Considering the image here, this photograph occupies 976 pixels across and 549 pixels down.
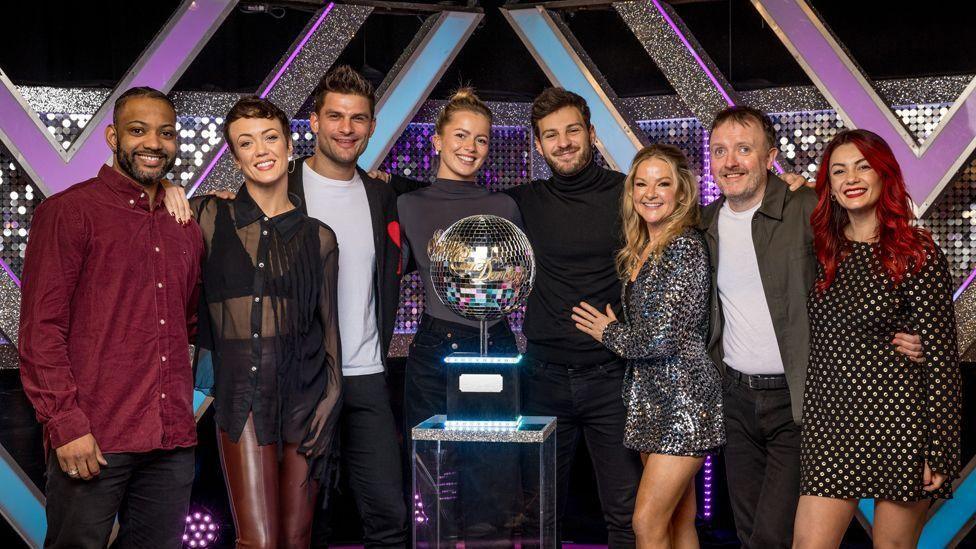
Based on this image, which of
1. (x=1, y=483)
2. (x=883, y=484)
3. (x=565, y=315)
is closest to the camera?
(x=883, y=484)

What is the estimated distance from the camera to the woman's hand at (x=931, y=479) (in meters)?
3.10

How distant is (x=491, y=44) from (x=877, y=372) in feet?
9.22

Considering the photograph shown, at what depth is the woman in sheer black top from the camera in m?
3.24

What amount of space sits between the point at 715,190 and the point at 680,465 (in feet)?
5.96

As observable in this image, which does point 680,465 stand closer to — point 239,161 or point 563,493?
point 563,493

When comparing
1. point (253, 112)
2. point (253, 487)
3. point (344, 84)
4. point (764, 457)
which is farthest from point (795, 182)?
point (253, 487)

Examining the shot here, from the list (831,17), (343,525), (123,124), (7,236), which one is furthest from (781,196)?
(7,236)

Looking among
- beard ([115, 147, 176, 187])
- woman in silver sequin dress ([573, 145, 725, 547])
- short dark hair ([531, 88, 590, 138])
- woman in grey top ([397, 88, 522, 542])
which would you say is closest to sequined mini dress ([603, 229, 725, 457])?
woman in silver sequin dress ([573, 145, 725, 547])

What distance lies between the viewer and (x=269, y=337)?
3.30 m

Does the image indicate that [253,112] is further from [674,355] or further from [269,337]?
[674,355]

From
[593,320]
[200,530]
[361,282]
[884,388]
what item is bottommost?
[200,530]

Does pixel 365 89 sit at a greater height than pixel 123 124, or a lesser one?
greater

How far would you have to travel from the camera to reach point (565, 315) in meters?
3.84

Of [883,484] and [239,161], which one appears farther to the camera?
[239,161]
